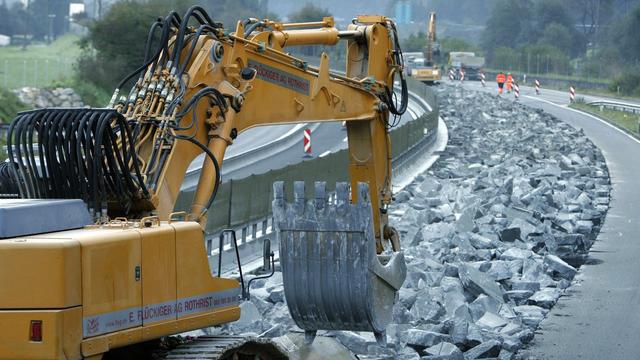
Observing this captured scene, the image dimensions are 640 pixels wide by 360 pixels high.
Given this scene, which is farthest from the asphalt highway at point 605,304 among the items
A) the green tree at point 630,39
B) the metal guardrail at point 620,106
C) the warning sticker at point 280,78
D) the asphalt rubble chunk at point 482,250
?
the green tree at point 630,39

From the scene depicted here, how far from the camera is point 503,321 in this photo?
1468 cm

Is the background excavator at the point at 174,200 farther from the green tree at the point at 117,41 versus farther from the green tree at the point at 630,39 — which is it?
the green tree at the point at 630,39

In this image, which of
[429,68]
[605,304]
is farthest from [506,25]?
[605,304]

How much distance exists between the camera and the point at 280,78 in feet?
38.8

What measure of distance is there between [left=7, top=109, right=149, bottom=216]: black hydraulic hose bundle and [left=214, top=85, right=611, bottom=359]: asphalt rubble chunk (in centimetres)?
422

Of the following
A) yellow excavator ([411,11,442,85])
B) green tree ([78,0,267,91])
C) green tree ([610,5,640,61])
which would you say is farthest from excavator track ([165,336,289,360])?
green tree ([610,5,640,61])

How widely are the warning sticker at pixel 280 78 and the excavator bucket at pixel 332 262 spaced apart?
1077 mm

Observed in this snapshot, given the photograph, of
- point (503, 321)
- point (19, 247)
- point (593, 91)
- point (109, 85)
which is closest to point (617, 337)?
point (503, 321)

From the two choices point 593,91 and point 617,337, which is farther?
point 593,91

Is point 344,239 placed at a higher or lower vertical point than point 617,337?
higher

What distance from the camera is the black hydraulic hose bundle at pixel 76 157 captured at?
8906mm

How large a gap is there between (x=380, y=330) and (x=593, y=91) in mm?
81673

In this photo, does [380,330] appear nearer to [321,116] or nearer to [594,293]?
[321,116]

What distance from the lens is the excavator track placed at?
29.1ft
